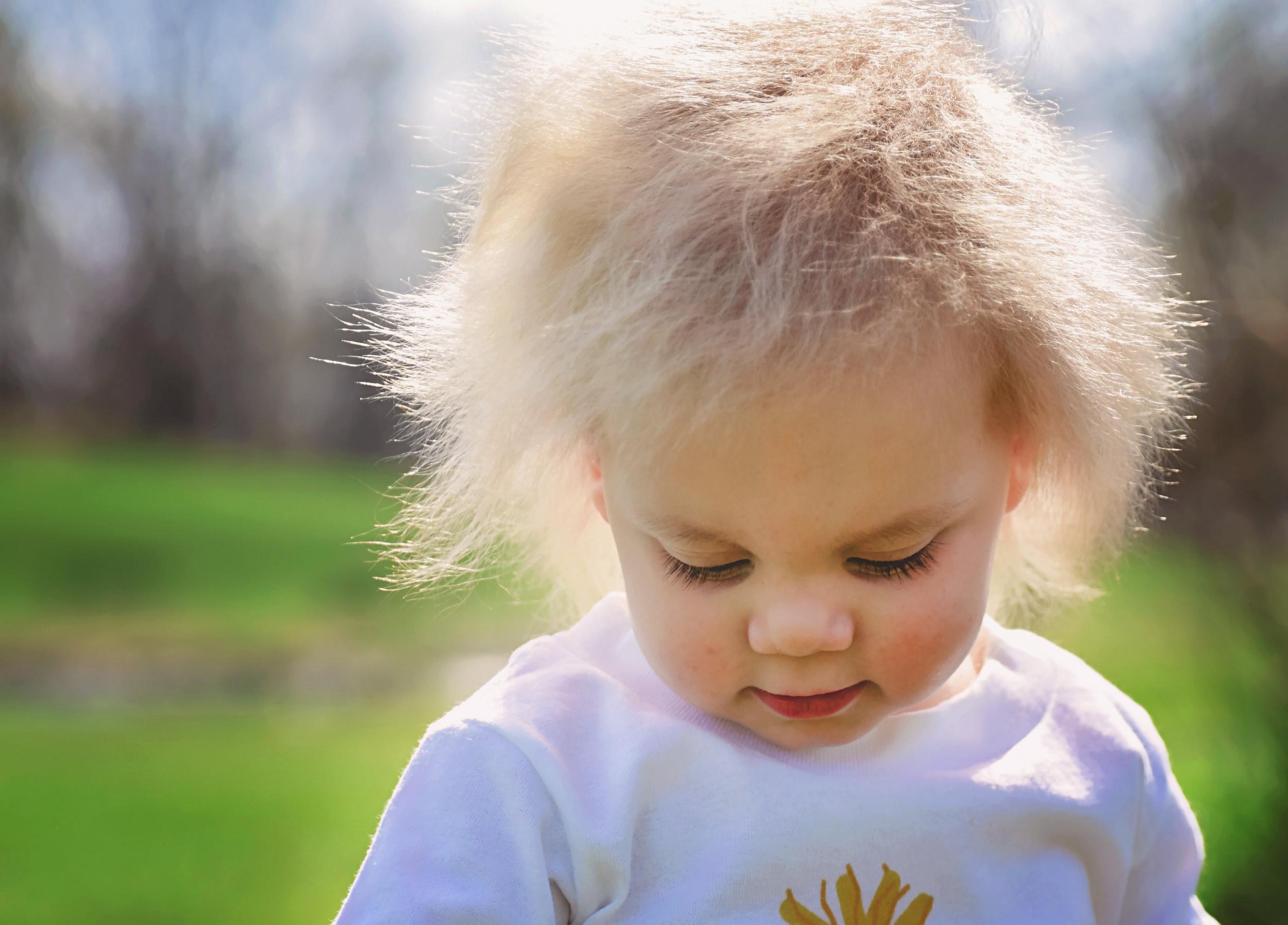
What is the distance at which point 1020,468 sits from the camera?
127 centimetres

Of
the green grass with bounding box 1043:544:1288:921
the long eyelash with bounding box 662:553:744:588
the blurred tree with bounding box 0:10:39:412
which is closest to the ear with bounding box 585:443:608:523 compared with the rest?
the long eyelash with bounding box 662:553:744:588

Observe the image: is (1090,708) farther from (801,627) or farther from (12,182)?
(12,182)

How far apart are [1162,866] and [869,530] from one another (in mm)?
681

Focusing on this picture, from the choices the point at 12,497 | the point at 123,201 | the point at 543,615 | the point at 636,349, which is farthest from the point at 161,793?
the point at 123,201

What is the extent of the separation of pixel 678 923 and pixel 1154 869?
0.62 metres

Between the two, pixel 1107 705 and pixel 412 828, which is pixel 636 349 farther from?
pixel 1107 705

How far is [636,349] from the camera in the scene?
1075 mm

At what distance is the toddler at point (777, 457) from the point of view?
1.06 metres

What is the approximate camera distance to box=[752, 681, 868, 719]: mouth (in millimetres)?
1163

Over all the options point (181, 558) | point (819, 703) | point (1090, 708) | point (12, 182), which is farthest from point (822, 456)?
point (12, 182)

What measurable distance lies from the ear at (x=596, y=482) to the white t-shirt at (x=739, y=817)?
187mm

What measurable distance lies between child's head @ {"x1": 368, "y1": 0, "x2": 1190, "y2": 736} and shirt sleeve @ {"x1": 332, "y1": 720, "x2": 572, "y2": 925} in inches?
7.7

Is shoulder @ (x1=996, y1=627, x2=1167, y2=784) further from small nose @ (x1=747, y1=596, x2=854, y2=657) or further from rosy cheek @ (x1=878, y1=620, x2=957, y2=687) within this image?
small nose @ (x1=747, y1=596, x2=854, y2=657)

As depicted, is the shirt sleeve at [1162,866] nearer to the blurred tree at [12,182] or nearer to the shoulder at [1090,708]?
the shoulder at [1090,708]
